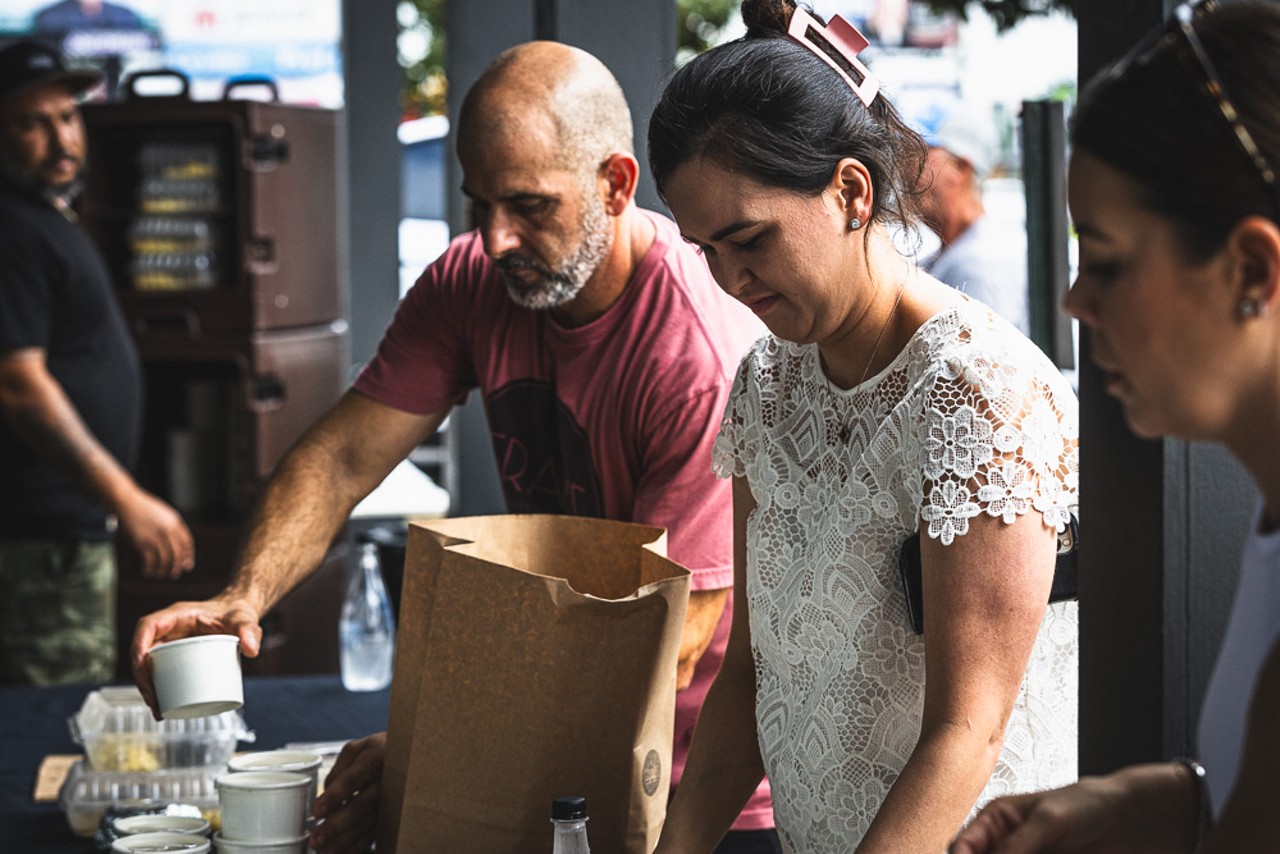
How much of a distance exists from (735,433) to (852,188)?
0.34m

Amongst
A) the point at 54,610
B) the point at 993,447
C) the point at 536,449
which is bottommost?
the point at 54,610

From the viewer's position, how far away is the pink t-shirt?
195 cm

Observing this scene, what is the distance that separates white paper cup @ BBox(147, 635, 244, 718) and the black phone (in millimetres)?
716

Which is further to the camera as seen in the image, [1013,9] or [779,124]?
[1013,9]

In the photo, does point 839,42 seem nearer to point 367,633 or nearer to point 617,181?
point 617,181

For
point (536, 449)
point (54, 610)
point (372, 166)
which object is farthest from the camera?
point (372, 166)

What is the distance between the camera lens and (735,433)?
1.67 m

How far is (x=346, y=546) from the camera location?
474 cm

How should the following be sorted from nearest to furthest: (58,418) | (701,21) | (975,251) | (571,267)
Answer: (571,267) < (58,418) < (975,251) < (701,21)

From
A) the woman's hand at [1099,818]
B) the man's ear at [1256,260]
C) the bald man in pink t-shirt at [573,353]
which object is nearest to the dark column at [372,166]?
the bald man in pink t-shirt at [573,353]

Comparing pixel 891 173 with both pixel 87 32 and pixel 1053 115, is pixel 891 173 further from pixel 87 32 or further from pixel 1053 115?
pixel 87 32

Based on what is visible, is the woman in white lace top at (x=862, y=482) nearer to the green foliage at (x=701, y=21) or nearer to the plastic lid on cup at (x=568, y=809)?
the plastic lid on cup at (x=568, y=809)

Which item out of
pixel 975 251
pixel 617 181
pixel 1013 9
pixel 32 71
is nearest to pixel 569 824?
pixel 617 181

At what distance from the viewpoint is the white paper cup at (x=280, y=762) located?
1.73 meters
